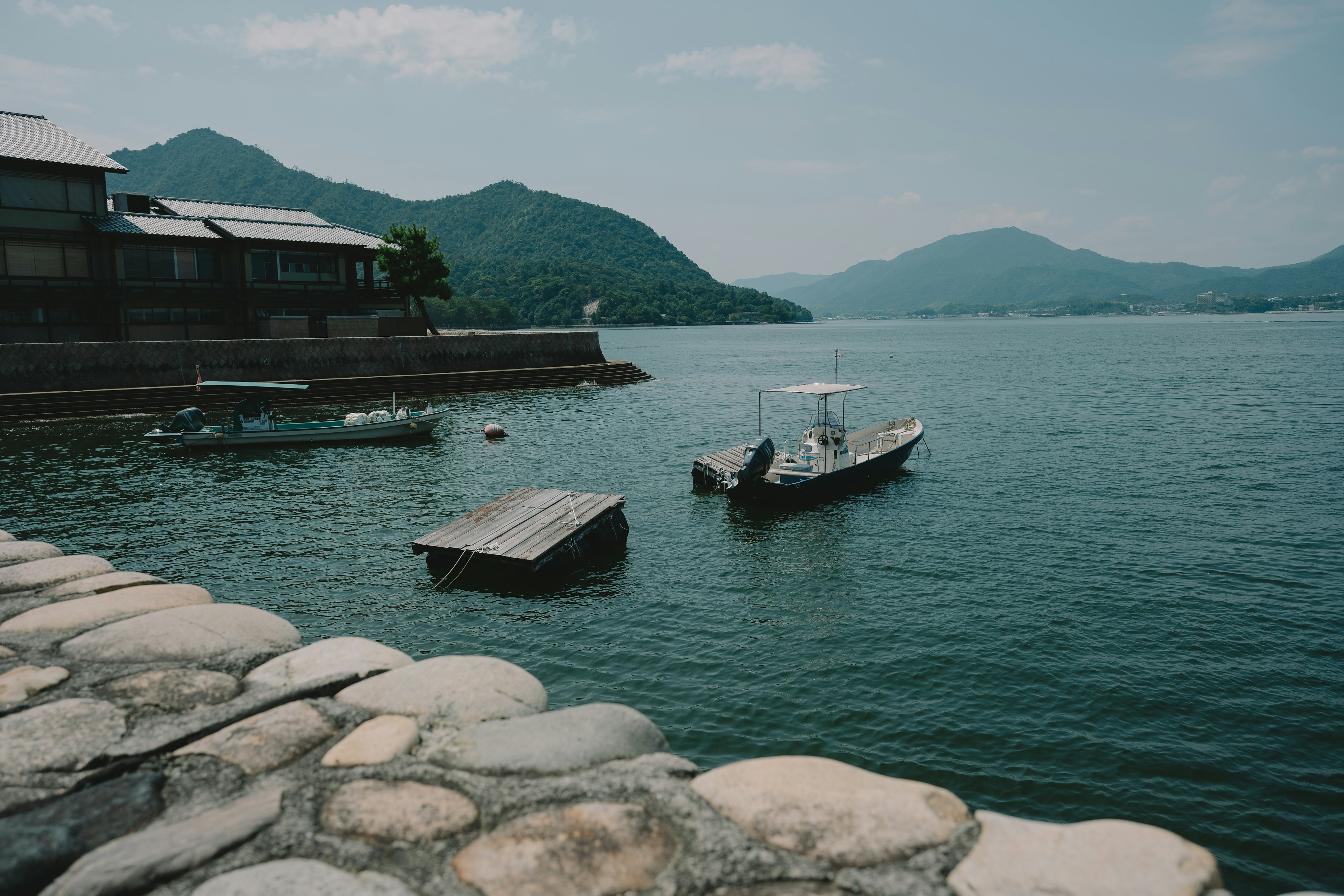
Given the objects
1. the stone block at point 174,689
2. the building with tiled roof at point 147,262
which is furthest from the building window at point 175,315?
the stone block at point 174,689

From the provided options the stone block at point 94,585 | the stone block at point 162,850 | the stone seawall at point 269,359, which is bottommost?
the stone block at point 162,850

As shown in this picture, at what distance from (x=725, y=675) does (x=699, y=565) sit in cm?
670

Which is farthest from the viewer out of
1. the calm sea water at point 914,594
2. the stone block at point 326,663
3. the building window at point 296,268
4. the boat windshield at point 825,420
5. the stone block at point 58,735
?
the building window at point 296,268

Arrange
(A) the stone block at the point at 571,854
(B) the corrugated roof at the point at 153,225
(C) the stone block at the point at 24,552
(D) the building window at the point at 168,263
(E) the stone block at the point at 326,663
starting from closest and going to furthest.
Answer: (A) the stone block at the point at 571,854 → (E) the stone block at the point at 326,663 → (C) the stone block at the point at 24,552 → (B) the corrugated roof at the point at 153,225 → (D) the building window at the point at 168,263

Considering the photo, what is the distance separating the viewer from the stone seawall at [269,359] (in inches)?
1833

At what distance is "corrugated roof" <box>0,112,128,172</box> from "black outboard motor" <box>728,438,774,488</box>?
159 feet

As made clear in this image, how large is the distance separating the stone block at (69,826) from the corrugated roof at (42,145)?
59.2 m

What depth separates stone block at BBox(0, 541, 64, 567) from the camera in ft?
33.8

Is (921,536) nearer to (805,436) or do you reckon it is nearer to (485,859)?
(805,436)

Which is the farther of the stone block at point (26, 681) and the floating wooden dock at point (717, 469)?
the floating wooden dock at point (717, 469)

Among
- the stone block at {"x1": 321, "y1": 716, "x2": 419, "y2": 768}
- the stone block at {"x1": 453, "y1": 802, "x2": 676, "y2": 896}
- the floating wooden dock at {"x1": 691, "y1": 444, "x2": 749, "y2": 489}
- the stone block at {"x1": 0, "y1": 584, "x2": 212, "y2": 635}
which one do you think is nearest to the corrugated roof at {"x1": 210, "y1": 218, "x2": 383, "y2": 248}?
the floating wooden dock at {"x1": 691, "y1": 444, "x2": 749, "y2": 489}

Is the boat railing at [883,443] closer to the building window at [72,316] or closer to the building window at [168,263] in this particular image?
the building window at [168,263]

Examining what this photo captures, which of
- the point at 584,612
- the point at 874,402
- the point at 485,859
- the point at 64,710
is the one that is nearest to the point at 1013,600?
the point at 584,612

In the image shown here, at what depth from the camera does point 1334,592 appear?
720 inches
